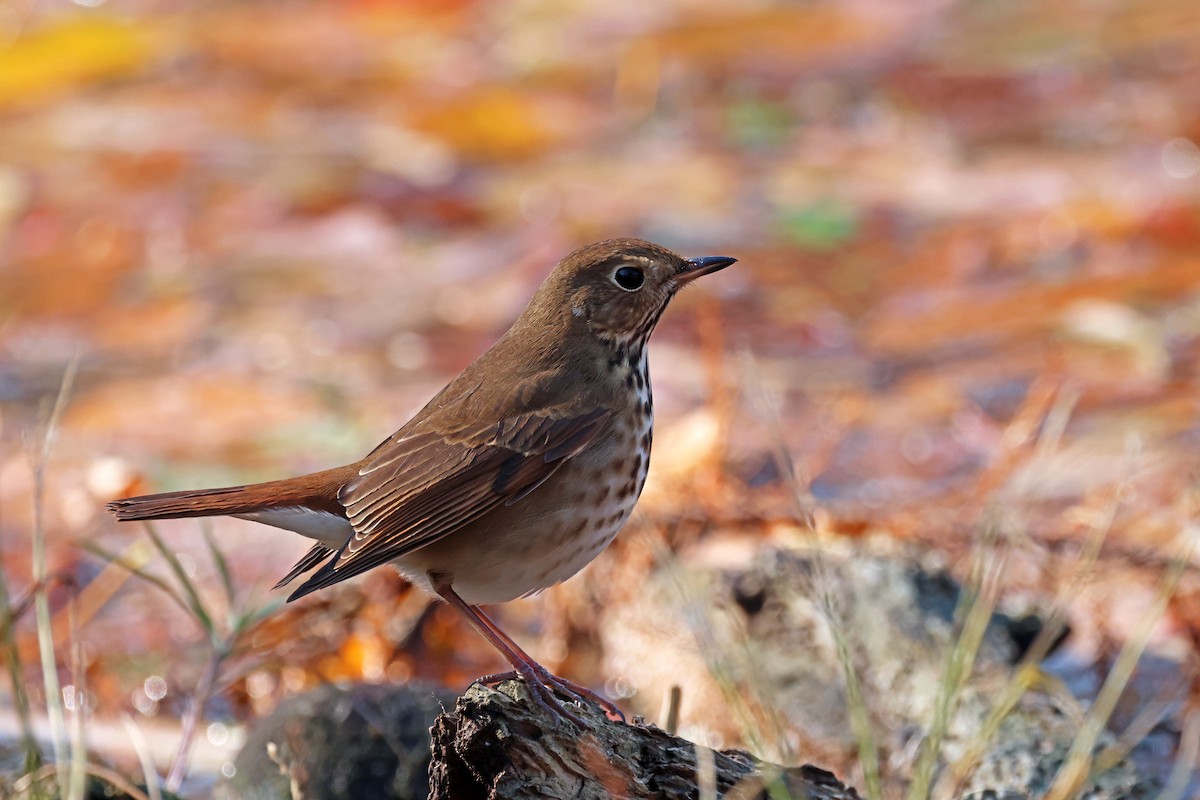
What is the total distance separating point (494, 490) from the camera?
3.32m

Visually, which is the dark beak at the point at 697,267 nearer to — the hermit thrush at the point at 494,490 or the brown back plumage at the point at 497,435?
the brown back plumage at the point at 497,435

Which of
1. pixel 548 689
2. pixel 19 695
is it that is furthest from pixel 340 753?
pixel 19 695

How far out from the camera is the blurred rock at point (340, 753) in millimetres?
3482

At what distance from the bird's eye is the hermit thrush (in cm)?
9

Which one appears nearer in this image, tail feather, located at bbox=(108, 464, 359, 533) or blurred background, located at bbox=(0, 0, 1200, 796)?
tail feather, located at bbox=(108, 464, 359, 533)

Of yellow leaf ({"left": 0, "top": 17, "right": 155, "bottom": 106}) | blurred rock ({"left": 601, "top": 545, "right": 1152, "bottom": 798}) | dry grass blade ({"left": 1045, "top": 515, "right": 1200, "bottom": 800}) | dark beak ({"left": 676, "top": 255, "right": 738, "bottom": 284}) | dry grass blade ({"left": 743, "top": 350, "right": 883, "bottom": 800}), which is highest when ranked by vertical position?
yellow leaf ({"left": 0, "top": 17, "right": 155, "bottom": 106})

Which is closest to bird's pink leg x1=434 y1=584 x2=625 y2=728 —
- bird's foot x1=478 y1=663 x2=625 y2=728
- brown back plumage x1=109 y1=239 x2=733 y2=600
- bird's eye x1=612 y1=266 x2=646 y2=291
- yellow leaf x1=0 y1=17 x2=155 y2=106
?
bird's foot x1=478 y1=663 x2=625 y2=728

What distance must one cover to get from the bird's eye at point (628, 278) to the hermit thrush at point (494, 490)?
0.09m

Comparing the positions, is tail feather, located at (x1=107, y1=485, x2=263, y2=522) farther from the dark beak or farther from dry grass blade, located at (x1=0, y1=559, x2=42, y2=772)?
the dark beak

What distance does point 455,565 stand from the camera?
11.1 ft

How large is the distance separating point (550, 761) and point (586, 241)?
4.50 metres

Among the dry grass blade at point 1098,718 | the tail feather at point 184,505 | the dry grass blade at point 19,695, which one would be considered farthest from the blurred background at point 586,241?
the dry grass blade at point 1098,718

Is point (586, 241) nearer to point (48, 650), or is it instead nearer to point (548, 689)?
point (548, 689)

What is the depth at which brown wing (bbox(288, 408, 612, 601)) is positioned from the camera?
3.26 meters
